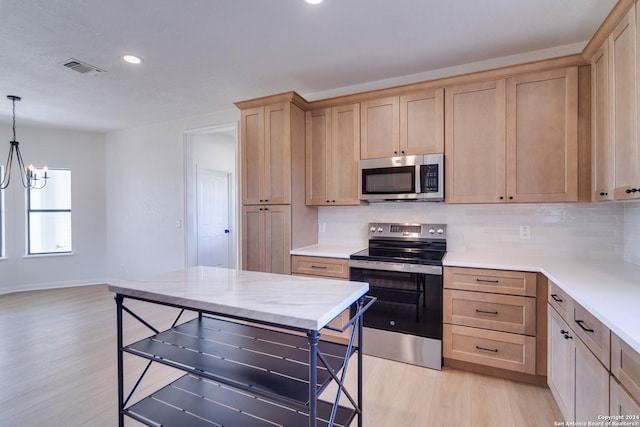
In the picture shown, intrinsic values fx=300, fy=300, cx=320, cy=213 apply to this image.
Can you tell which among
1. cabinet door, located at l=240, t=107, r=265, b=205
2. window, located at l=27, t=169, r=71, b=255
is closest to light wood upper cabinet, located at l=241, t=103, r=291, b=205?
cabinet door, located at l=240, t=107, r=265, b=205

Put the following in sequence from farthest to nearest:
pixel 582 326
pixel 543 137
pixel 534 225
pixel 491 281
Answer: pixel 534 225
pixel 543 137
pixel 491 281
pixel 582 326

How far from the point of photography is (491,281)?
88.3 inches

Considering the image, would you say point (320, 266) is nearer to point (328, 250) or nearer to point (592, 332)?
point (328, 250)

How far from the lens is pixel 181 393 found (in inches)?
69.4

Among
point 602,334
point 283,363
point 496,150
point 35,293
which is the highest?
point 496,150

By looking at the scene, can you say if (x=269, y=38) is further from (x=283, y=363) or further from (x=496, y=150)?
(x=283, y=363)

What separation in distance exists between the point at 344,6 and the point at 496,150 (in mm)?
1632

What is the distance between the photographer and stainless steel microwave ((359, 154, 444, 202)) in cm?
267

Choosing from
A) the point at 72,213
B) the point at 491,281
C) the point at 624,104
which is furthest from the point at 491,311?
the point at 72,213

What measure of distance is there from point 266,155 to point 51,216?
15.7 feet

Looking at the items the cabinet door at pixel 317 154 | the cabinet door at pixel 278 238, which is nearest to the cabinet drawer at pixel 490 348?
the cabinet door at pixel 278 238

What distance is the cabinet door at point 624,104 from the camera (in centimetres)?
165

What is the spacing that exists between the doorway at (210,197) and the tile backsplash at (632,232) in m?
4.02

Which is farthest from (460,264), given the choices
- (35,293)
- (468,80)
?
(35,293)
